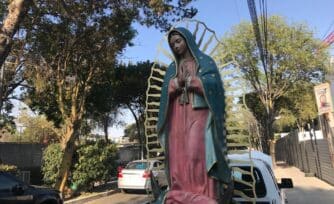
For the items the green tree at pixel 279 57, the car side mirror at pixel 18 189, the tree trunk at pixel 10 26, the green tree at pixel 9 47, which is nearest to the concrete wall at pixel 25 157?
the green tree at pixel 9 47

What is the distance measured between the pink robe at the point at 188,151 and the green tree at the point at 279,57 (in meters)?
29.9

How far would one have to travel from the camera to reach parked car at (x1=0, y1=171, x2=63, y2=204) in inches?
396

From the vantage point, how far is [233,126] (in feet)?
15.4

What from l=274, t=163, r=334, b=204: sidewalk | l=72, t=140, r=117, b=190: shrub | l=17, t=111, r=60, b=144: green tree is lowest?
l=274, t=163, r=334, b=204: sidewalk

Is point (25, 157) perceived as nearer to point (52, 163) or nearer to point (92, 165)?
point (52, 163)

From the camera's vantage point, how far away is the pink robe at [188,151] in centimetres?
412

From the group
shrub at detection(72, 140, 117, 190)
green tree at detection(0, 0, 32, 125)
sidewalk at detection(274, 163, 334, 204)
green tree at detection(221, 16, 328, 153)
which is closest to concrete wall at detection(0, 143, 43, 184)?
green tree at detection(0, 0, 32, 125)

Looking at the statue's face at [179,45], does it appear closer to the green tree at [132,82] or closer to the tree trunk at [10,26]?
the tree trunk at [10,26]

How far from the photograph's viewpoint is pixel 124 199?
18.6 metres

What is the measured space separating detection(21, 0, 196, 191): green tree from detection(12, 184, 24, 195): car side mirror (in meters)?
7.28

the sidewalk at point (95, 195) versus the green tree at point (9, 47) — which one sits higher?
the green tree at point (9, 47)

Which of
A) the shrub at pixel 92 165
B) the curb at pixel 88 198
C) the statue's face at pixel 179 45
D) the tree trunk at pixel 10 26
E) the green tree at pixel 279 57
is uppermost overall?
the green tree at pixel 279 57

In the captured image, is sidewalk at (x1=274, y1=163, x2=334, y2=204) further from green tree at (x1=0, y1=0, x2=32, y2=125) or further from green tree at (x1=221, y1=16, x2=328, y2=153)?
green tree at (x1=221, y1=16, x2=328, y2=153)

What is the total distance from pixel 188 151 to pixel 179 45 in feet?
3.47
